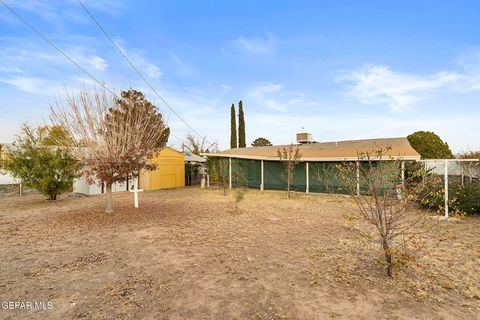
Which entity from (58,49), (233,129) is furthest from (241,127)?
(58,49)

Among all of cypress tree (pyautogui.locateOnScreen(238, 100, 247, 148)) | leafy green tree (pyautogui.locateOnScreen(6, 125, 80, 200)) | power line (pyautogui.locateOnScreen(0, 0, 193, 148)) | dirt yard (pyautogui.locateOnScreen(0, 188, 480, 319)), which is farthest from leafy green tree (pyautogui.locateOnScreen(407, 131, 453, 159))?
leafy green tree (pyautogui.locateOnScreen(6, 125, 80, 200))

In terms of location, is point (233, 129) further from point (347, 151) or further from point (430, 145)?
point (430, 145)

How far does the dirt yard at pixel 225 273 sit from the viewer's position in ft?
10.7

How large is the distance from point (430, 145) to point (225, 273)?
22980 mm

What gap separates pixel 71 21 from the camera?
9.26 meters

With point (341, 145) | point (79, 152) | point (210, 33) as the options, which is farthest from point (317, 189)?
point (79, 152)

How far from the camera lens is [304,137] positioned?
76.7ft

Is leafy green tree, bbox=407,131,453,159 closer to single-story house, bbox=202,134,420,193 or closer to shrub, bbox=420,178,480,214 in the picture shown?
single-story house, bbox=202,134,420,193

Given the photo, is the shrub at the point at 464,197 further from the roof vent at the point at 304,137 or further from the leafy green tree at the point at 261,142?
the leafy green tree at the point at 261,142

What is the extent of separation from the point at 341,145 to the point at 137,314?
755 inches

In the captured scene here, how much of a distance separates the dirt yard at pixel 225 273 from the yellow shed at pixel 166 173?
35.0 feet

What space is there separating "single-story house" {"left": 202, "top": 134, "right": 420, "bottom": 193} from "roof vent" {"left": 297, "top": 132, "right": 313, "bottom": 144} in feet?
7.89

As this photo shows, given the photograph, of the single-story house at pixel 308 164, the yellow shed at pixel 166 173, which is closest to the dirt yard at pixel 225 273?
the single-story house at pixel 308 164

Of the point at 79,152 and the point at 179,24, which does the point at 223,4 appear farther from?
the point at 79,152
